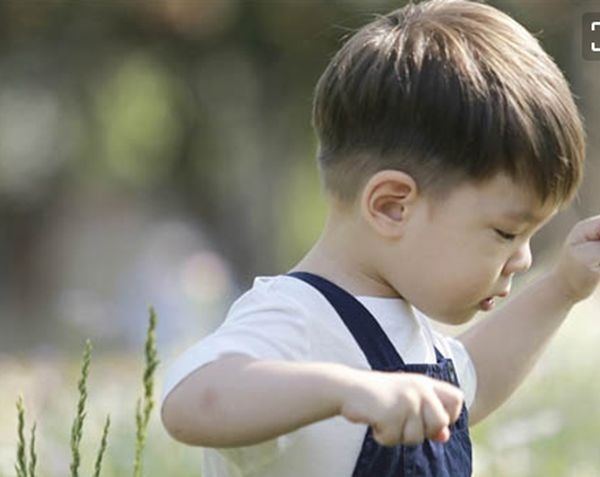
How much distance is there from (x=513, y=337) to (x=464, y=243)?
1.72ft

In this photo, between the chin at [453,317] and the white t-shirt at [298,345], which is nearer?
the white t-shirt at [298,345]

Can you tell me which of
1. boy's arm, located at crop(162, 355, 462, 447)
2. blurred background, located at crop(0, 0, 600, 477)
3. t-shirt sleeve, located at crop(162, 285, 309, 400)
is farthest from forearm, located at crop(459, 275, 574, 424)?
blurred background, located at crop(0, 0, 600, 477)

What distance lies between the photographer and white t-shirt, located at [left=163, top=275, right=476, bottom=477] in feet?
8.53

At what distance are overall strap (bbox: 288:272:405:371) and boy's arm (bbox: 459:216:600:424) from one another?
1.36ft

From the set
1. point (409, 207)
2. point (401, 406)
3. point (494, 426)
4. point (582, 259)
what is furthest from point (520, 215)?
point (494, 426)

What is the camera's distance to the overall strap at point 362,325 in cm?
274

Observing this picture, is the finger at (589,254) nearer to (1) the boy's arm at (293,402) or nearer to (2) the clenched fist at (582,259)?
(2) the clenched fist at (582,259)

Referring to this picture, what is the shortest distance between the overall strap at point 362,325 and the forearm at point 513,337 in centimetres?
42

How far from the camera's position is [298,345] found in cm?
264

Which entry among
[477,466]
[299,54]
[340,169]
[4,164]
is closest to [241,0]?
[299,54]

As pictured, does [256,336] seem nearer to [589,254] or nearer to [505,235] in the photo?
[505,235]

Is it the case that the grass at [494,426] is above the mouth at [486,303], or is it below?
below

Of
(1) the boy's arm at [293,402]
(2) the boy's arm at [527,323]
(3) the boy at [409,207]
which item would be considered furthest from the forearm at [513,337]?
(1) the boy's arm at [293,402]

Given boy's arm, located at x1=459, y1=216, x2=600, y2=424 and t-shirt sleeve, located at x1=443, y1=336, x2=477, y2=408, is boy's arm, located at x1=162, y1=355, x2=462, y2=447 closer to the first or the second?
t-shirt sleeve, located at x1=443, y1=336, x2=477, y2=408
